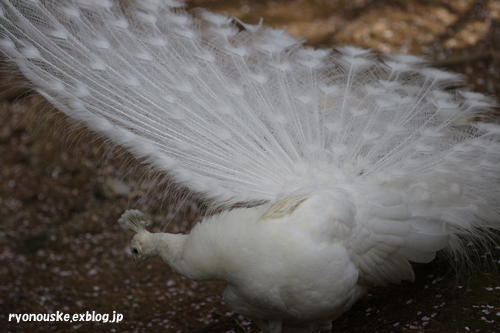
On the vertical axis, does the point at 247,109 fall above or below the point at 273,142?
above

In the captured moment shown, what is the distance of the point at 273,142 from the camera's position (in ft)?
11.3

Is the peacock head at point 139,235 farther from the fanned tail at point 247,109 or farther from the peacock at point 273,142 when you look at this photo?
the fanned tail at point 247,109

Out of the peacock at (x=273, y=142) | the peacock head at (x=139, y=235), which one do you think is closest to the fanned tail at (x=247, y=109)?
the peacock at (x=273, y=142)

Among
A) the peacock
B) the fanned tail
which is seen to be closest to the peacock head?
the peacock

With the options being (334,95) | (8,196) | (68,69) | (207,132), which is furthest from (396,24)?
(8,196)

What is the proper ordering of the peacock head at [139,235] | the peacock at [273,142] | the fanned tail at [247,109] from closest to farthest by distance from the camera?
1. the peacock at [273,142]
2. the fanned tail at [247,109]
3. the peacock head at [139,235]

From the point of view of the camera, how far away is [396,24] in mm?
7855

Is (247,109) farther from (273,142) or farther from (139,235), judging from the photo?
(139,235)

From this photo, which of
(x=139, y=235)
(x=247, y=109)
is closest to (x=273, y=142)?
(x=247, y=109)

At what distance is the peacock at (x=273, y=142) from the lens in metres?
2.88

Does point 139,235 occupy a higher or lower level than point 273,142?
lower

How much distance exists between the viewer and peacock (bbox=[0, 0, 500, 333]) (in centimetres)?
288

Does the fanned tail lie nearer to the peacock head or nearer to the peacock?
the peacock

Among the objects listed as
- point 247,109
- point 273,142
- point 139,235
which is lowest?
Answer: point 139,235
